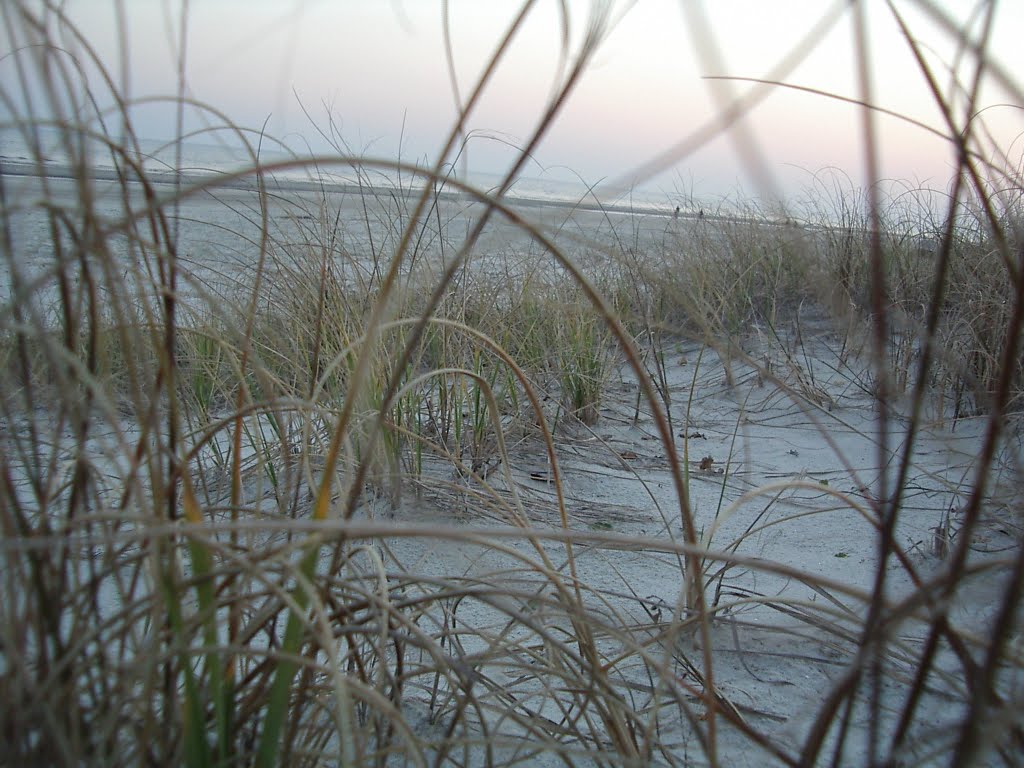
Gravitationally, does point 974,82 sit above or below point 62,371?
above

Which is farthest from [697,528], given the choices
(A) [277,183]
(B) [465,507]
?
(A) [277,183]

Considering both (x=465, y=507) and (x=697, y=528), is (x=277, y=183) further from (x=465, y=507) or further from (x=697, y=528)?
(x=697, y=528)

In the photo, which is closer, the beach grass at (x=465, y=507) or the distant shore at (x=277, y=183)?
the beach grass at (x=465, y=507)

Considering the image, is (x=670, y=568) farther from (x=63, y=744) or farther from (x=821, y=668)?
(x=63, y=744)

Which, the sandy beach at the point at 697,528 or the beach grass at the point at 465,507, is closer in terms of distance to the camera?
the beach grass at the point at 465,507

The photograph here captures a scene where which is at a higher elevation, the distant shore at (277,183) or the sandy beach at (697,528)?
the distant shore at (277,183)

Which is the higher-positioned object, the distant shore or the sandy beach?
the distant shore

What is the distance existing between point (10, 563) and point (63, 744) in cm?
13

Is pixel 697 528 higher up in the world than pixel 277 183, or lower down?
lower down

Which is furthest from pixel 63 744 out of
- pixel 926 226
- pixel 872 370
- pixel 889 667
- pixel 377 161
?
pixel 926 226

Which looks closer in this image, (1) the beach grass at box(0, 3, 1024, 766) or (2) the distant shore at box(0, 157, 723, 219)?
(1) the beach grass at box(0, 3, 1024, 766)

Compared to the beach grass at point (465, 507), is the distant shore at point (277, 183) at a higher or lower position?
higher

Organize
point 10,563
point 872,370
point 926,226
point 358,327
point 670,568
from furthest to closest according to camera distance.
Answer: point 926,226
point 872,370
point 358,327
point 670,568
point 10,563

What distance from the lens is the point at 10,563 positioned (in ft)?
1.63
